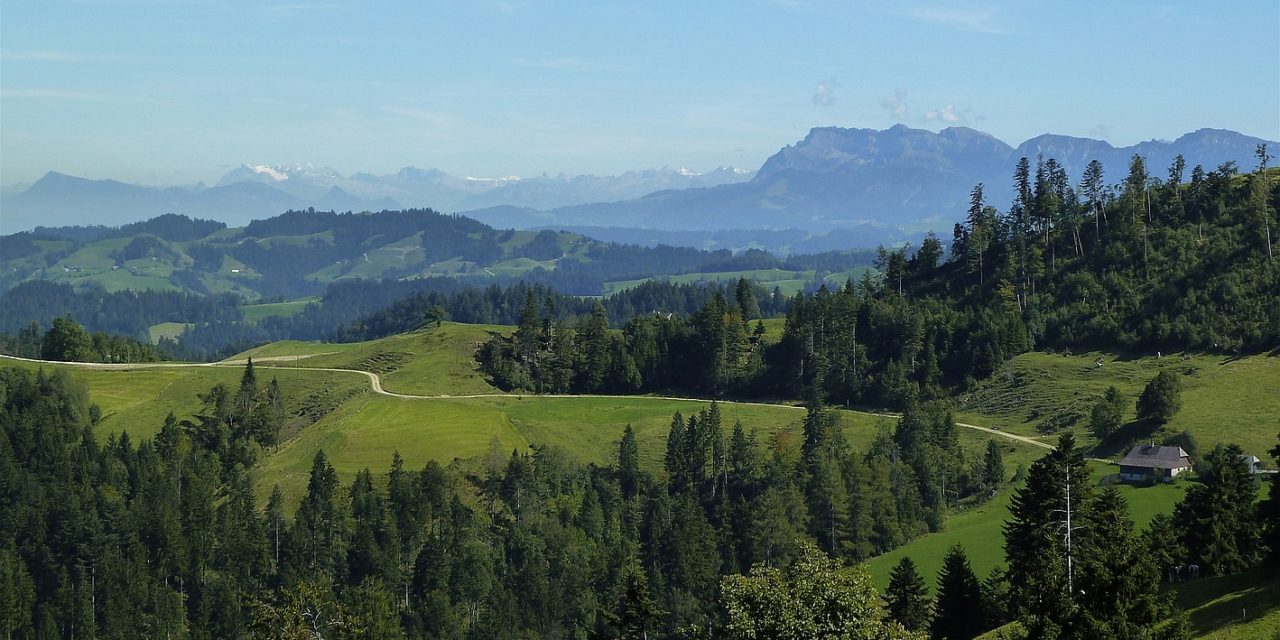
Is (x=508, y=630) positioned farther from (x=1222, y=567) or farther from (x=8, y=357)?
(x=8, y=357)

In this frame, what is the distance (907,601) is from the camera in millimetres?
67312

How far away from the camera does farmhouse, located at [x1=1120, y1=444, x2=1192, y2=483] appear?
106625 mm

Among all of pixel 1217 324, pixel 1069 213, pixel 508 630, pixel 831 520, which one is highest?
pixel 1069 213

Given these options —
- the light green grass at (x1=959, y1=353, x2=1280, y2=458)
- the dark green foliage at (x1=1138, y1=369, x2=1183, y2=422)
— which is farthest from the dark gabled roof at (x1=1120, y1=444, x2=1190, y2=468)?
the dark green foliage at (x1=1138, y1=369, x2=1183, y2=422)

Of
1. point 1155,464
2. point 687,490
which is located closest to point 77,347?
point 687,490

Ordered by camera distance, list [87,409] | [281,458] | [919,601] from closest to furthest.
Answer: [919,601] < [281,458] < [87,409]

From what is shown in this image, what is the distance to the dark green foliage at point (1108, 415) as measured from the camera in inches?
4793

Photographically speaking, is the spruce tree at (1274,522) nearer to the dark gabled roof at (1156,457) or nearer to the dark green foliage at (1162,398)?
Answer: the dark gabled roof at (1156,457)

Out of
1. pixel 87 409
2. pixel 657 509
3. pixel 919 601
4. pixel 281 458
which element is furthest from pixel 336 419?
pixel 919 601

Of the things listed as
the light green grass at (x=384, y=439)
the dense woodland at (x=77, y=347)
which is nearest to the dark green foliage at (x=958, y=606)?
the light green grass at (x=384, y=439)

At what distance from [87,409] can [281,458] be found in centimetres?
Answer: 3495

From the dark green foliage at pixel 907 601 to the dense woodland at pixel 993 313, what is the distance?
79333 mm

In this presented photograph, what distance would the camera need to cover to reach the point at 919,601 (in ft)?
221

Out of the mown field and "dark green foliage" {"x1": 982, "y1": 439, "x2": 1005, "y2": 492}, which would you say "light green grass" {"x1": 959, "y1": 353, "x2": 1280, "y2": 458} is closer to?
the mown field
